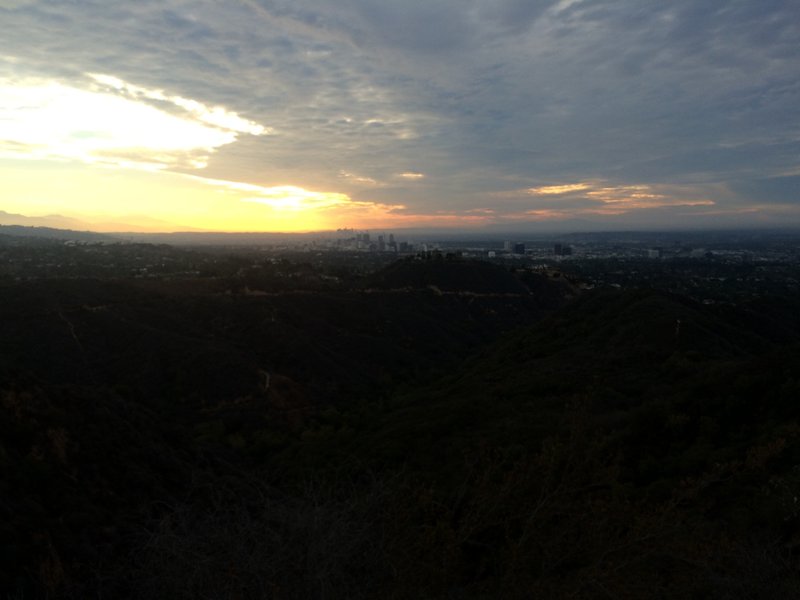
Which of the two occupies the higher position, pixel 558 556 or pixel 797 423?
pixel 558 556

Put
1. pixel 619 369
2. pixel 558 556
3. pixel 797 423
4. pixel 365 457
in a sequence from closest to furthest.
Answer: pixel 558 556 → pixel 797 423 → pixel 365 457 → pixel 619 369

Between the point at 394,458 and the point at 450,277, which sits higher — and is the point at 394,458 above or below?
below

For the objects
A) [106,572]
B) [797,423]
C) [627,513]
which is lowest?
[106,572]

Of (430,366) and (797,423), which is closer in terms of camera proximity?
(797,423)

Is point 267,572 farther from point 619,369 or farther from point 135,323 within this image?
point 135,323

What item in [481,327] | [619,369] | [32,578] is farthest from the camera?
[481,327]

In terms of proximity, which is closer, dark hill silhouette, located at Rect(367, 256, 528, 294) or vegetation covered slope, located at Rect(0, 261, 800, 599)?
vegetation covered slope, located at Rect(0, 261, 800, 599)

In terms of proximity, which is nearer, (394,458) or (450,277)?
(394,458)

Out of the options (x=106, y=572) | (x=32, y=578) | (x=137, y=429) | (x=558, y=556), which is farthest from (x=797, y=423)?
(x=137, y=429)

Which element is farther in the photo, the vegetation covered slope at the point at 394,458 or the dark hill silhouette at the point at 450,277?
the dark hill silhouette at the point at 450,277
